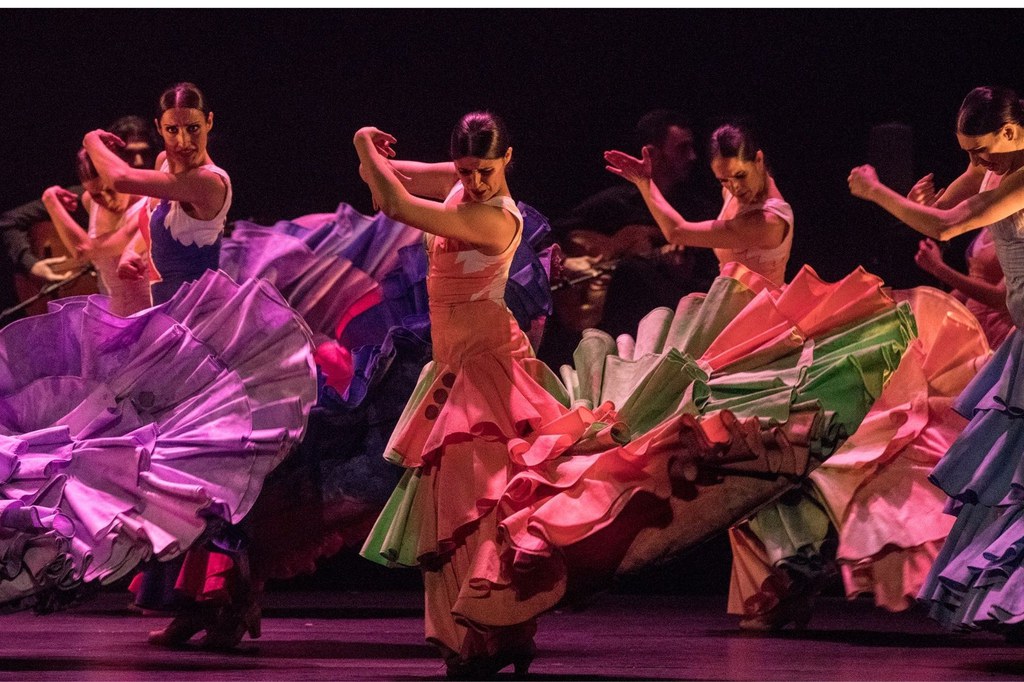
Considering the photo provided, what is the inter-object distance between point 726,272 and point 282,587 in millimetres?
2814

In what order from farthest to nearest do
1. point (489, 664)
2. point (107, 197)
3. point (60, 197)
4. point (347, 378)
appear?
point (60, 197), point (107, 197), point (347, 378), point (489, 664)

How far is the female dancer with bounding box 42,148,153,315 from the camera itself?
20.1 feet

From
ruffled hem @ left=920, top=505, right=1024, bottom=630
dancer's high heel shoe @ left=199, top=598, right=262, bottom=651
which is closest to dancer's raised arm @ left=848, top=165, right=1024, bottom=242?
ruffled hem @ left=920, top=505, right=1024, bottom=630

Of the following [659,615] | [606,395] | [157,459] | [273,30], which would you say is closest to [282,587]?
[659,615]

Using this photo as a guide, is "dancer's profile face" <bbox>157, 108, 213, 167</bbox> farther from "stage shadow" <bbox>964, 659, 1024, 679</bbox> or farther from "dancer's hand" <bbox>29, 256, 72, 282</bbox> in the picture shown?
"stage shadow" <bbox>964, 659, 1024, 679</bbox>

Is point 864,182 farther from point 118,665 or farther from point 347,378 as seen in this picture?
point 118,665

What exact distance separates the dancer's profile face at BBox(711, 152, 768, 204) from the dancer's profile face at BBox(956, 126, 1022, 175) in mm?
1097

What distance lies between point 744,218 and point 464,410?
1.71 m

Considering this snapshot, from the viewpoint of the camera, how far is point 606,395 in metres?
4.43

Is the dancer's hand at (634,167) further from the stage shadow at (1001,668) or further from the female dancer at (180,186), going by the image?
the stage shadow at (1001,668)

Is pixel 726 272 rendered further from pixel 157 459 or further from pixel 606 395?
pixel 157 459

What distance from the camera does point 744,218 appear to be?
18.4ft

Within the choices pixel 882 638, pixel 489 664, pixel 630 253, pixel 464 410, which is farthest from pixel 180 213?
pixel 882 638

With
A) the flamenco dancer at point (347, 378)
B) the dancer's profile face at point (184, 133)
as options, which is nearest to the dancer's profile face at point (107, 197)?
the flamenco dancer at point (347, 378)
